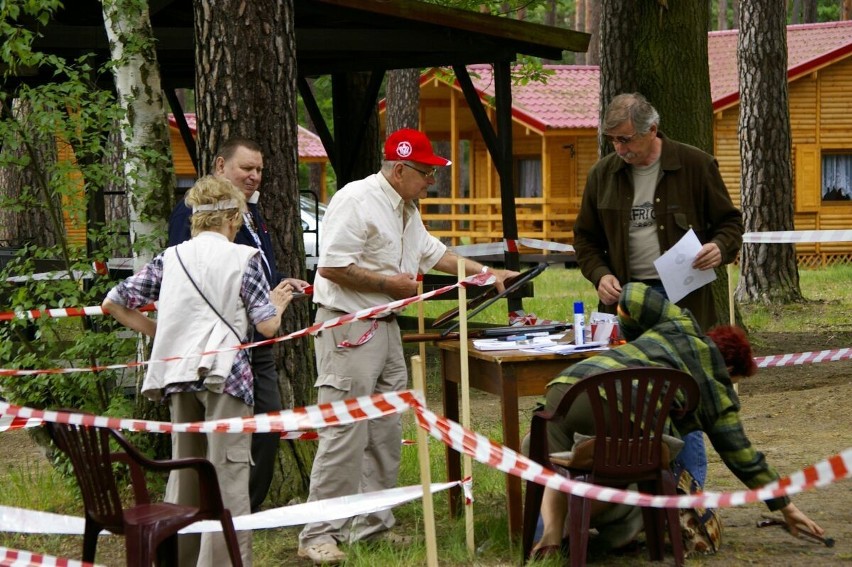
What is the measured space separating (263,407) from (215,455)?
1.66ft

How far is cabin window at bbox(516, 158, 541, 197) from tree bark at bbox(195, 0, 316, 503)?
25.8 meters

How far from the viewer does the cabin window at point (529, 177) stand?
32.4m

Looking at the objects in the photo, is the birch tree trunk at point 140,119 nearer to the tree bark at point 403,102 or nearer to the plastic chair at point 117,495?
the plastic chair at point 117,495

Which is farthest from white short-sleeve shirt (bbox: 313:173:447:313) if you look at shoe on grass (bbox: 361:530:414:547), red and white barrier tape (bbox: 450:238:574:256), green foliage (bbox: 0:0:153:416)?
red and white barrier tape (bbox: 450:238:574:256)

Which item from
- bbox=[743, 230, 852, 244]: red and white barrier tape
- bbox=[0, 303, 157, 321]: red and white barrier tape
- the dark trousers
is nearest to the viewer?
the dark trousers

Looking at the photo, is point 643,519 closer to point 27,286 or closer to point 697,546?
point 697,546

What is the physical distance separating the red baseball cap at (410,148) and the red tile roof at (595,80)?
21.6 metres

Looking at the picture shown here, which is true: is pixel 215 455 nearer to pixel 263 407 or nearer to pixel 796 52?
pixel 263 407

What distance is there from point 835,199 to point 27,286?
2379 centimetres

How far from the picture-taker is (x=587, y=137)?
30.0m

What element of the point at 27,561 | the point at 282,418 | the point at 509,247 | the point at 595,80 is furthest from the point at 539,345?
the point at 595,80

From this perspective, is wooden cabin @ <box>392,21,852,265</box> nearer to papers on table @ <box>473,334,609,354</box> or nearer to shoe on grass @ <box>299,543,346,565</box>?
papers on table @ <box>473,334,609,354</box>

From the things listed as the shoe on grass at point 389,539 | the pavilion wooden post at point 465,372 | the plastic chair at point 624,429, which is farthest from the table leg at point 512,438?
the shoe on grass at point 389,539

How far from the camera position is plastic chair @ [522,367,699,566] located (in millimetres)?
4848
